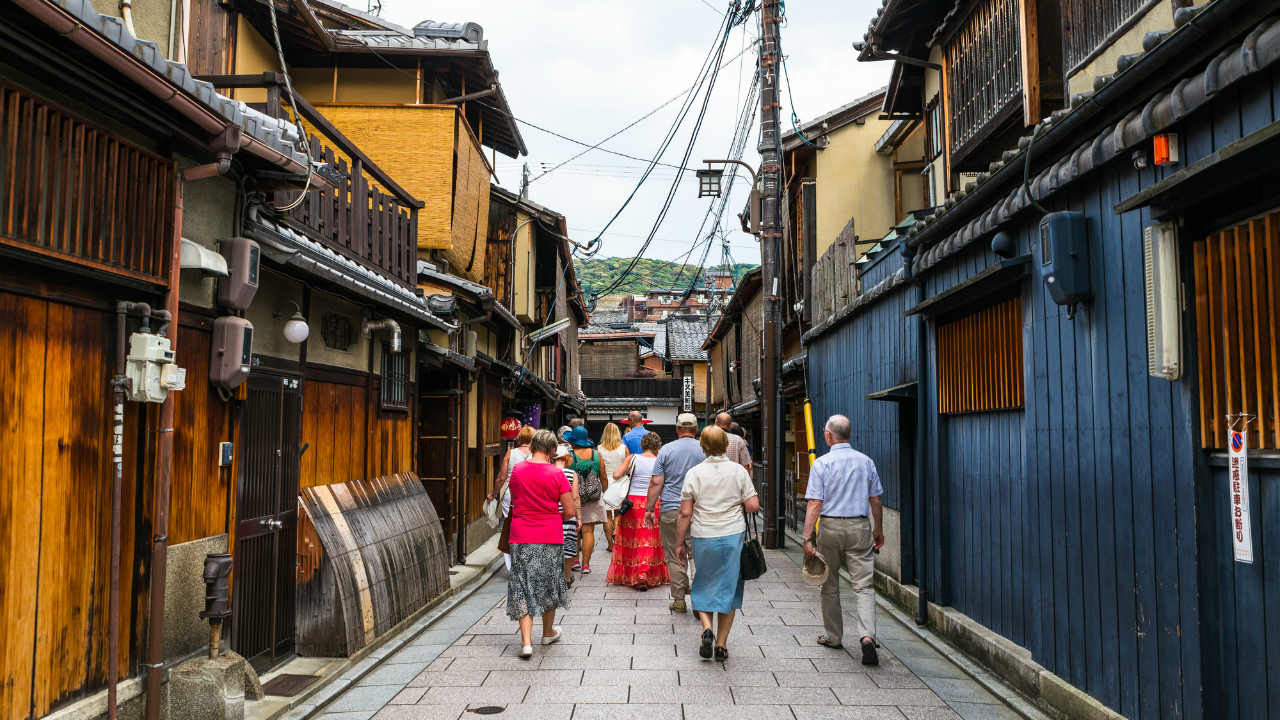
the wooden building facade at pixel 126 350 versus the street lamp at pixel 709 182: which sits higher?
the street lamp at pixel 709 182

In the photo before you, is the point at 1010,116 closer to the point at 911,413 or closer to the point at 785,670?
the point at 911,413

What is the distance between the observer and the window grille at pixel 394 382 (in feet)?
34.3

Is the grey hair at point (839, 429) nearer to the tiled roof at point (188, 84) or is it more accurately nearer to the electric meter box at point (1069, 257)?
the electric meter box at point (1069, 257)

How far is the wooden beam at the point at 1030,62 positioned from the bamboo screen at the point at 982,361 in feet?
6.73

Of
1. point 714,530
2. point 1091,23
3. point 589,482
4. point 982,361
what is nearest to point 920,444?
point 982,361

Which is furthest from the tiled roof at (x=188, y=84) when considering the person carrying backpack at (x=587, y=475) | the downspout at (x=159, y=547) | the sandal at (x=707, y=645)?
the person carrying backpack at (x=587, y=475)

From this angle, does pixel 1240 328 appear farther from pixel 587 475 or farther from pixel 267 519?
pixel 587 475

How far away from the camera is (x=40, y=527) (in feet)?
14.6

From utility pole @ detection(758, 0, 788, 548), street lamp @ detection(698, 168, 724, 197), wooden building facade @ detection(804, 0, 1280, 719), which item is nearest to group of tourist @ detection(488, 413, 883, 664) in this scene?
wooden building facade @ detection(804, 0, 1280, 719)

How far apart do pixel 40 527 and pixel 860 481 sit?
611cm

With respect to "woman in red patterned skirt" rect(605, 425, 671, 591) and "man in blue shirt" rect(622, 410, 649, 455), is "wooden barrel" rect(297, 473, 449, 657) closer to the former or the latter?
"woman in red patterned skirt" rect(605, 425, 671, 591)

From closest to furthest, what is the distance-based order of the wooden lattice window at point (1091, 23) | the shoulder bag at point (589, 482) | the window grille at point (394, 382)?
the wooden lattice window at point (1091, 23) < the window grille at point (394, 382) < the shoulder bag at point (589, 482)

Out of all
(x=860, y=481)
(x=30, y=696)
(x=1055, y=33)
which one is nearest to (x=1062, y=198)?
(x=860, y=481)

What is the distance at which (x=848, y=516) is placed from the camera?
25.6 ft
